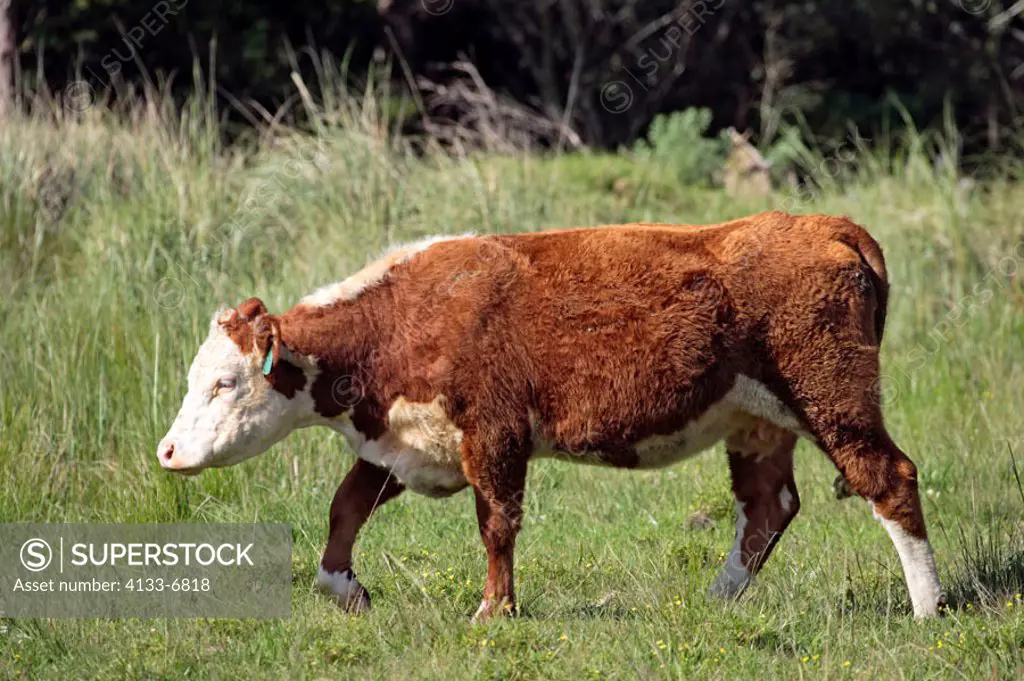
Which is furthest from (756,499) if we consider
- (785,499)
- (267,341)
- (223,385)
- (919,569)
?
(223,385)

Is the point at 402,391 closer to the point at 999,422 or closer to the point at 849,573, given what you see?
the point at 849,573

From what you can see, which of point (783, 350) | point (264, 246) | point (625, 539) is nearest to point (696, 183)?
point (264, 246)

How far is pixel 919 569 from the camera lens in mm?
5922

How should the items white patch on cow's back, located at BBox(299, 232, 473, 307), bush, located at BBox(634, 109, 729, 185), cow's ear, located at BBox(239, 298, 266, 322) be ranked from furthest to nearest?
bush, located at BBox(634, 109, 729, 185) → white patch on cow's back, located at BBox(299, 232, 473, 307) → cow's ear, located at BBox(239, 298, 266, 322)

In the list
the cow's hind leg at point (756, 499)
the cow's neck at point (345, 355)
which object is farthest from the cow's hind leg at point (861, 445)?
the cow's neck at point (345, 355)

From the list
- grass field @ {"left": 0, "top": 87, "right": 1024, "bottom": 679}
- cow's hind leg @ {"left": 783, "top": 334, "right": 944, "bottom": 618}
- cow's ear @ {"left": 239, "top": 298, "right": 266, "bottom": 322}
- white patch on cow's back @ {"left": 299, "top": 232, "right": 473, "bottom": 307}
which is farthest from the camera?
white patch on cow's back @ {"left": 299, "top": 232, "right": 473, "bottom": 307}

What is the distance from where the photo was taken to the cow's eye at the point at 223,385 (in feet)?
19.0

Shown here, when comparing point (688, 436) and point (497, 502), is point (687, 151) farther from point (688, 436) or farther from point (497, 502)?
point (497, 502)

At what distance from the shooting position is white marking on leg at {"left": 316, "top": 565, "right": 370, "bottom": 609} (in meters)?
6.01

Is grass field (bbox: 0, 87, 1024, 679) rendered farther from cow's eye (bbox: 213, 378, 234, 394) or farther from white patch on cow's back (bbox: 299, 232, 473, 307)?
white patch on cow's back (bbox: 299, 232, 473, 307)

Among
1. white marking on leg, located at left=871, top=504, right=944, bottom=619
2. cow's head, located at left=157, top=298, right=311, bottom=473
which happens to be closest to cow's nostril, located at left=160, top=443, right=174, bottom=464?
cow's head, located at left=157, top=298, right=311, bottom=473

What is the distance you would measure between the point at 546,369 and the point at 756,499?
1.38 meters

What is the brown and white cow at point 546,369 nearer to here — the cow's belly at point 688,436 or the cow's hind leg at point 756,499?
the cow's belly at point 688,436

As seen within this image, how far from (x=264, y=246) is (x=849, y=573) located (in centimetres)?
670
